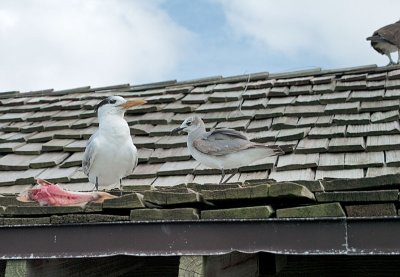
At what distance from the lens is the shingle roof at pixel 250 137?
7.83 ft

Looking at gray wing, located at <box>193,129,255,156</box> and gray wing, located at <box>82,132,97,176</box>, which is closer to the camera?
gray wing, located at <box>193,129,255,156</box>

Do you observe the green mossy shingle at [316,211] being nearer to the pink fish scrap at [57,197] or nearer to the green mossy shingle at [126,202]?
the green mossy shingle at [126,202]

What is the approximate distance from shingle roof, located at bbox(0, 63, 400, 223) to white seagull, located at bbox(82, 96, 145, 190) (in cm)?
16

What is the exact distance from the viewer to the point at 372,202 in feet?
7.49

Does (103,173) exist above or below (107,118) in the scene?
below

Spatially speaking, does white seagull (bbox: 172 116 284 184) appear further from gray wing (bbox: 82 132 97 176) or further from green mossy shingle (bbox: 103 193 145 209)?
green mossy shingle (bbox: 103 193 145 209)

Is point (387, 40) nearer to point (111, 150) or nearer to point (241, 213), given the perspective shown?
point (111, 150)

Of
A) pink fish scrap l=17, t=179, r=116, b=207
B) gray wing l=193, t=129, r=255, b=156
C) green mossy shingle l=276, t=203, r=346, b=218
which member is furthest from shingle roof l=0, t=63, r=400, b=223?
gray wing l=193, t=129, r=255, b=156

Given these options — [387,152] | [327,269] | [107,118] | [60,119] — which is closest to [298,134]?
[387,152]

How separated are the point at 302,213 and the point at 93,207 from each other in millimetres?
901

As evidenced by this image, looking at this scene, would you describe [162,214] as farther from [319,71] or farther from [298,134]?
[319,71]

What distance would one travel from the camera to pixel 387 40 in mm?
7141

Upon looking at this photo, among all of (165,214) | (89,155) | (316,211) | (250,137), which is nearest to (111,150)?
(89,155)

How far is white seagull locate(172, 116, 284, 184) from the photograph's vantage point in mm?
3504
